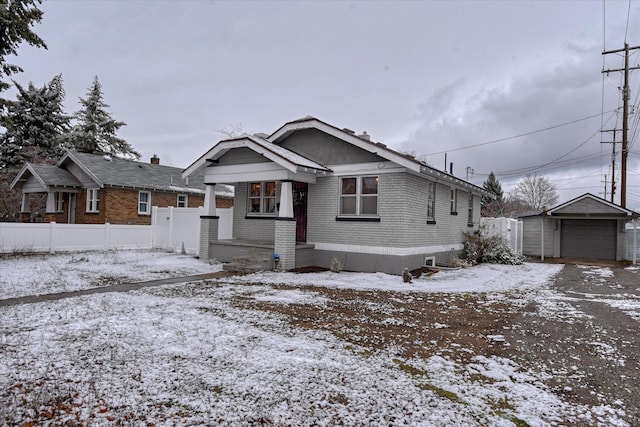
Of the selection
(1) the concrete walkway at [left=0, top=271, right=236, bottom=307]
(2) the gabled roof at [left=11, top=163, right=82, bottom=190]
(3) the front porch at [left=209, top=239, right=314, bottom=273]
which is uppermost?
(2) the gabled roof at [left=11, top=163, right=82, bottom=190]

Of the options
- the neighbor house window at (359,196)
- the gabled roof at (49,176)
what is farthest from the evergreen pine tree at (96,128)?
the neighbor house window at (359,196)

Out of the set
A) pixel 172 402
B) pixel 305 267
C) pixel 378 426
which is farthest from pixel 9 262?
pixel 378 426

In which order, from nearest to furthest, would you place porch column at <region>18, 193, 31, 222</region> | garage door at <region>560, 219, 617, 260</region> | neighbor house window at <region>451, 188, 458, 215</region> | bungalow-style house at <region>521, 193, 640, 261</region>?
1. neighbor house window at <region>451, 188, 458, 215</region>
2. bungalow-style house at <region>521, 193, 640, 261</region>
3. garage door at <region>560, 219, 617, 260</region>
4. porch column at <region>18, 193, 31, 222</region>

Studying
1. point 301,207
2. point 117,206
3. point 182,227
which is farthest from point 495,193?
point 117,206

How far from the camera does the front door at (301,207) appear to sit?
Result: 13.6m

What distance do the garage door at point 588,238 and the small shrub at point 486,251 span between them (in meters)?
6.41

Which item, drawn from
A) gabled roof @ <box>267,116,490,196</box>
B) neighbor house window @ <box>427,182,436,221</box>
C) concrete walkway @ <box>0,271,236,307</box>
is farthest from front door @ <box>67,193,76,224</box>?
neighbor house window @ <box>427,182,436,221</box>

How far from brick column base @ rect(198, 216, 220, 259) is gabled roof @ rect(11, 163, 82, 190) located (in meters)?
12.5

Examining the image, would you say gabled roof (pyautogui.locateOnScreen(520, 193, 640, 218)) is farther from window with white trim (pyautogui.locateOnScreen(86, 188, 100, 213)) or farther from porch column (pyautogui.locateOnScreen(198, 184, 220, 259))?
window with white trim (pyautogui.locateOnScreen(86, 188, 100, 213))

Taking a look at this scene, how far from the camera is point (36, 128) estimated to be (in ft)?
99.0

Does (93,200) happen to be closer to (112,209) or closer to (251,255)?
(112,209)

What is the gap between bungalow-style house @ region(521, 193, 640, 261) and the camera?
18.5 m

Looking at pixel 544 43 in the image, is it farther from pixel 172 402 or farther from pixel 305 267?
pixel 172 402

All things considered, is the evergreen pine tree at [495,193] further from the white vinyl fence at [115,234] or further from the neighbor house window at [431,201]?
the white vinyl fence at [115,234]
